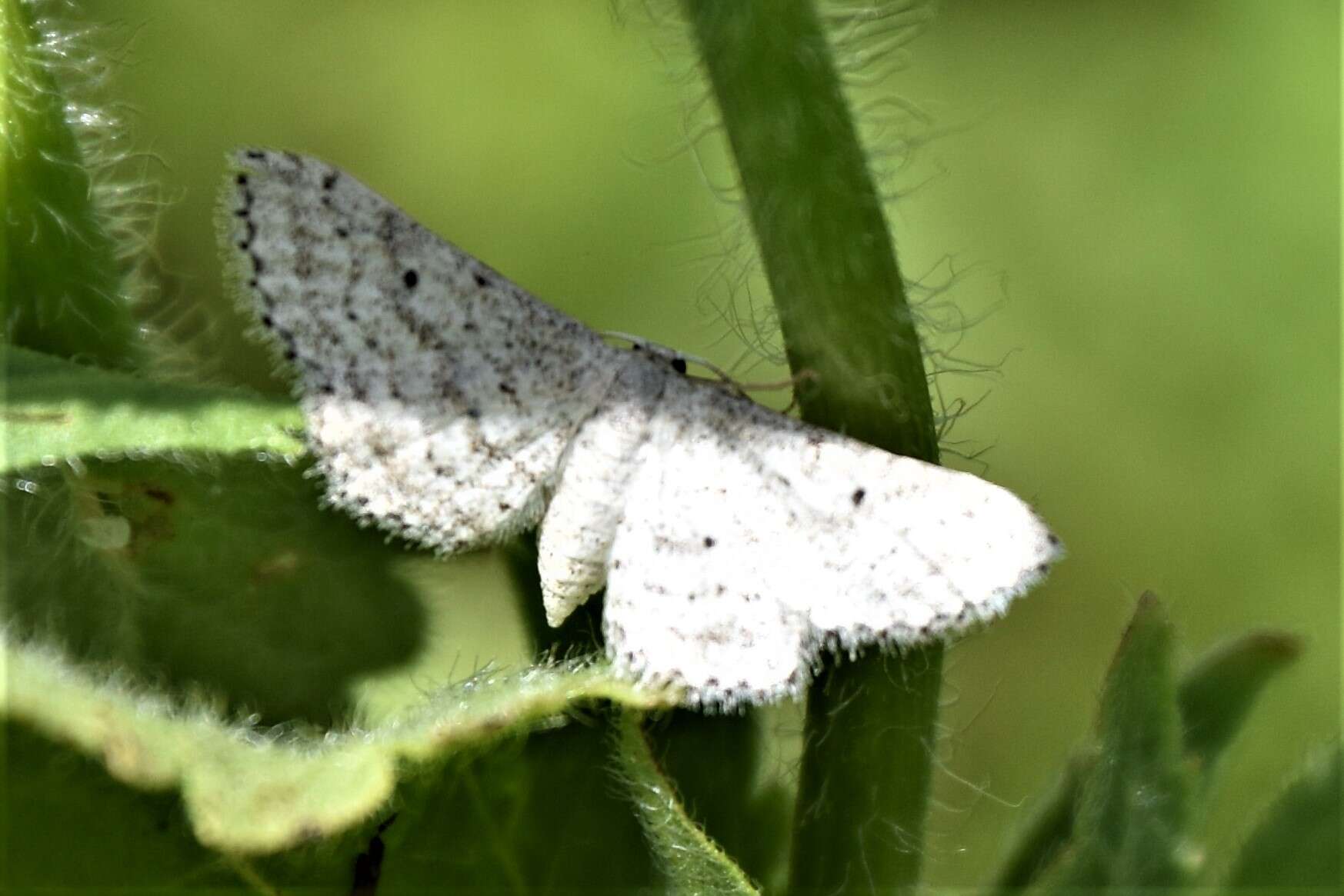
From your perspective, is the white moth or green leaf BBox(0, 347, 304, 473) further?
the white moth

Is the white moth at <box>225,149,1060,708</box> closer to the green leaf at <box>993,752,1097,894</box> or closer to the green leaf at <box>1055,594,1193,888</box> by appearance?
the green leaf at <box>1055,594,1193,888</box>

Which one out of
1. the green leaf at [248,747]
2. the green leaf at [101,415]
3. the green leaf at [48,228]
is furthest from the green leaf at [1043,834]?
the green leaf at [48,228]

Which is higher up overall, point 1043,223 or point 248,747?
point 1043,223

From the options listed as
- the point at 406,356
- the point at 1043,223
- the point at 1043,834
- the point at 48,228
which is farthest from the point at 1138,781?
the point at 1043,223

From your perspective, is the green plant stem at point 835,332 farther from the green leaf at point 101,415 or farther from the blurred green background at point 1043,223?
the blurred green background at point 1043,223

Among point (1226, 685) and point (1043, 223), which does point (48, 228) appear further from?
point (1043, 223)

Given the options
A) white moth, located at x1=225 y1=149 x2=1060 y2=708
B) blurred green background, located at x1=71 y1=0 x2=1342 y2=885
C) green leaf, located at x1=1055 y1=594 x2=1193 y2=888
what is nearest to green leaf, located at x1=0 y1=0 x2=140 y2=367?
white moth, located at x1=225 y1=149 x2=1060 y2=708

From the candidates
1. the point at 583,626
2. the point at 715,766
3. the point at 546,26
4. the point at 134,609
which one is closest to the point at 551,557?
the point at 583,626
